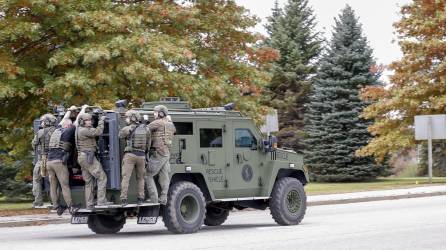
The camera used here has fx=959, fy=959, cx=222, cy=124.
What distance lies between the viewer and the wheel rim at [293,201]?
19859 mm

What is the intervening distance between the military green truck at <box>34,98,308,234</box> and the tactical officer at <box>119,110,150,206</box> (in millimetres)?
187

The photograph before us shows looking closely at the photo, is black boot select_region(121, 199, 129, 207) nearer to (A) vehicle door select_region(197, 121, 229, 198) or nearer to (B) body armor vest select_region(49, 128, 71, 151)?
(B) body armor vest select_region(49, 128, 71, 151)

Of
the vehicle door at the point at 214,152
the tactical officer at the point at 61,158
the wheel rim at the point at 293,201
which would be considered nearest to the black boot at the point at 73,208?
the tactical officer at the point at 61,158

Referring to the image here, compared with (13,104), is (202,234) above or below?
below

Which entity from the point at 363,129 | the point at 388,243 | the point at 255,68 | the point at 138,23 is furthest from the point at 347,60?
the point at 388,243

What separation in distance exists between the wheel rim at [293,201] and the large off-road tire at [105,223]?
3464 millimetres

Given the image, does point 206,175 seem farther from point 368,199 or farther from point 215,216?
point 368,199

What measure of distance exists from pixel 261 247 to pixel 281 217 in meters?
5.12

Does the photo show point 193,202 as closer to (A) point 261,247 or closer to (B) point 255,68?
(A) point 261,247

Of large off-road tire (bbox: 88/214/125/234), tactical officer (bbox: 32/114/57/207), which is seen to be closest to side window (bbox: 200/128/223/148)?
large off-road tire (bbox: 88/214/125/234)

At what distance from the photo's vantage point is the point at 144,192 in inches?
686

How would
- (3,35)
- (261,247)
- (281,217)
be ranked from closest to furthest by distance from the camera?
(261,247), (281,217), (3,35)

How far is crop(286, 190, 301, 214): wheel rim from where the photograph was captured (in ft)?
65.2

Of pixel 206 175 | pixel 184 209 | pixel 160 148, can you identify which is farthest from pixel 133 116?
pixel 206 175
